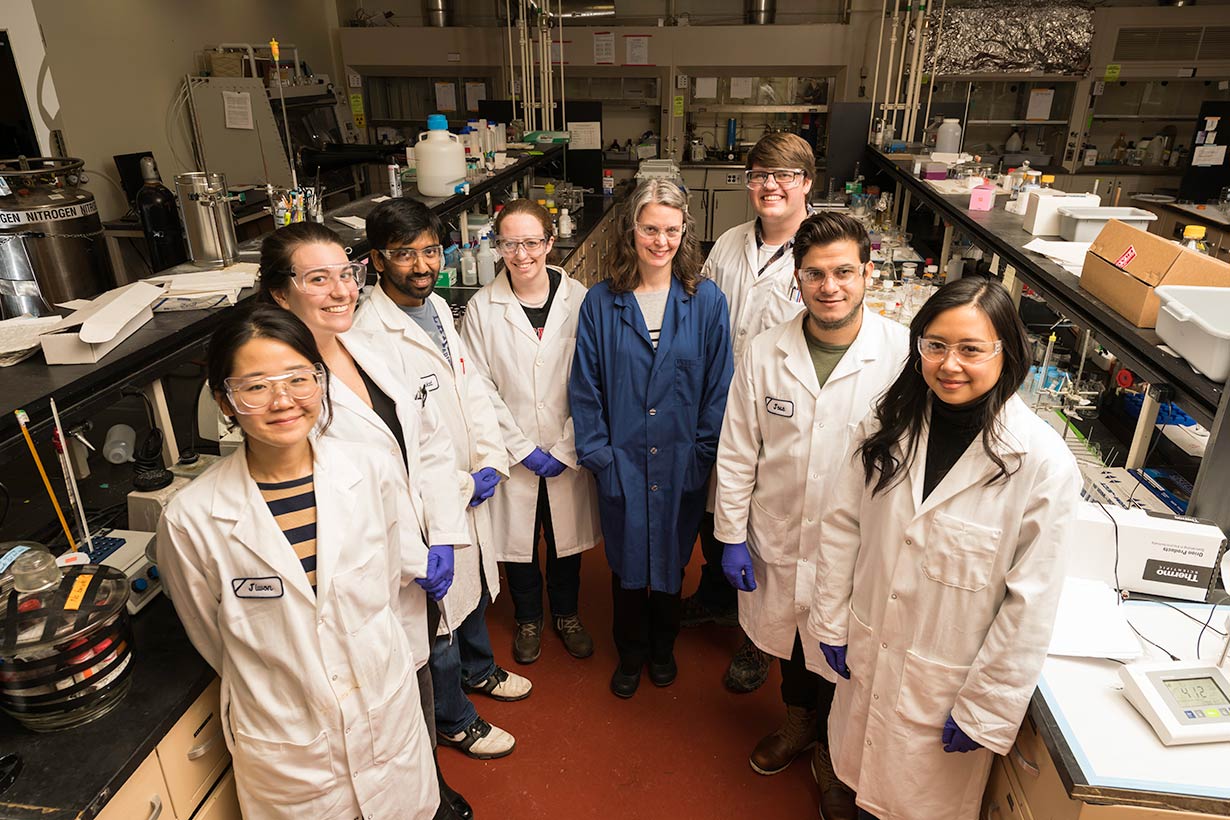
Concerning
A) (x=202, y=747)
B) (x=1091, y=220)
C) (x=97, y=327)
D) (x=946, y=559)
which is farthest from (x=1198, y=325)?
(x=97, y=327)

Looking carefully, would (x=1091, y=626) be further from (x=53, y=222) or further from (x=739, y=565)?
(x=53, y=222)

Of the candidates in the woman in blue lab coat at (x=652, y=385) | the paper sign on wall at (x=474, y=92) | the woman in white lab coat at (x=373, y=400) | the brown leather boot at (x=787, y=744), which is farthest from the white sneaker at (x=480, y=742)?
the paper sign on wall at (x=474, y=92)

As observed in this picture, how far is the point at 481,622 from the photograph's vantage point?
2523mm

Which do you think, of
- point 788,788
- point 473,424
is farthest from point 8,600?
point 788,788

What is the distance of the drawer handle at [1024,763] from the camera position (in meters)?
1.48

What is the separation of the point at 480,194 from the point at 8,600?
9.94 ft

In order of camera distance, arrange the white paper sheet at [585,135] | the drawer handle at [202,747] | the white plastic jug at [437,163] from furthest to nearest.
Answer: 1. the white paper sheet at [585,135]
2. the white plastic jug at [437,163]
3. the drawer handle at [202,747]

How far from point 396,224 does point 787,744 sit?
1970 mm

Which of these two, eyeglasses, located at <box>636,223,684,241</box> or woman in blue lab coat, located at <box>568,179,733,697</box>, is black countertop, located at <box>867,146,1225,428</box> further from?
eyeglasses, located at <box>636,223,684,241</box>

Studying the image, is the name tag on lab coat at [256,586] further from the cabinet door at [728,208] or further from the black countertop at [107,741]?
the cabinet door at [728,208]

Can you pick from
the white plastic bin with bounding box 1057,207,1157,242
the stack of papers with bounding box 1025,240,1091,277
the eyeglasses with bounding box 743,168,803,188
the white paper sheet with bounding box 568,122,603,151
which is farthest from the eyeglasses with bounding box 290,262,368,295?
the white paper sheet with bounding box 568,122,603,151

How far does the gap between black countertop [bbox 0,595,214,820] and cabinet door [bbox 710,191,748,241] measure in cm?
713

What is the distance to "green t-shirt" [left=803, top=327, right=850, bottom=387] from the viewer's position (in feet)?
6.59

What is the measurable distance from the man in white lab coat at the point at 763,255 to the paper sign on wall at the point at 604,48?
17.8ft
